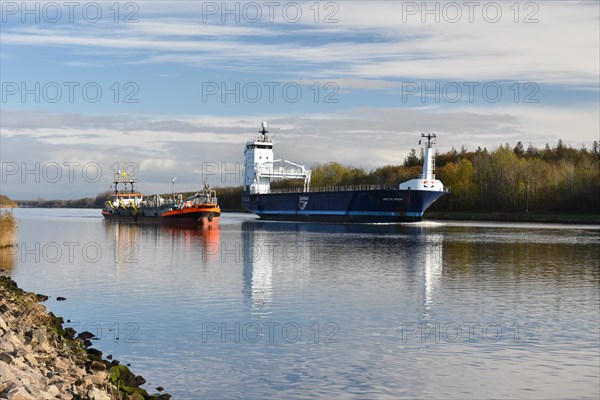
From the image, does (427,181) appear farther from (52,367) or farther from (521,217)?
(52,367)

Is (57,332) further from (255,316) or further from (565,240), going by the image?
(565,240)

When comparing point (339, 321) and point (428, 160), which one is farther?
point (428, 160)

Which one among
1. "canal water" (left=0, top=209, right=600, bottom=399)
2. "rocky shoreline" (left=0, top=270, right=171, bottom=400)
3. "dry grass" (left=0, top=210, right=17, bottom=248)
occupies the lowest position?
"canal water" (left=0, top=209, right=600, bottom=399)

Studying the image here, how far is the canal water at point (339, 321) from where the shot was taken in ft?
40.0

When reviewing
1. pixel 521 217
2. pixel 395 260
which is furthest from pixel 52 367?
pixel 521 217

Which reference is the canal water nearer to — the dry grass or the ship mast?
the dry grass

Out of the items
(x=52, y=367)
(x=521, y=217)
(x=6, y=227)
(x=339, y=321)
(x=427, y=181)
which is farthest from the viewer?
(x=521, y=217)

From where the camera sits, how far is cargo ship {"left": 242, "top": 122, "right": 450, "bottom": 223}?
77562 millimetres

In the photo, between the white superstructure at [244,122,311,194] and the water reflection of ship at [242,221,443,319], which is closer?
the water reflection of ship at [242,221,443,319]

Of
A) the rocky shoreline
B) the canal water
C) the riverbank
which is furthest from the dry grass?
the riverbank

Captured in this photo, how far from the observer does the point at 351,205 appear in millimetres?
82188

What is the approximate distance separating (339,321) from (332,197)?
68100 mm

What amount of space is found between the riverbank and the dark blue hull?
20.6 metres

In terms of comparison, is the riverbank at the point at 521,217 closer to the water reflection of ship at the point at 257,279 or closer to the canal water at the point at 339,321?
the canal water at the point at 339,321
